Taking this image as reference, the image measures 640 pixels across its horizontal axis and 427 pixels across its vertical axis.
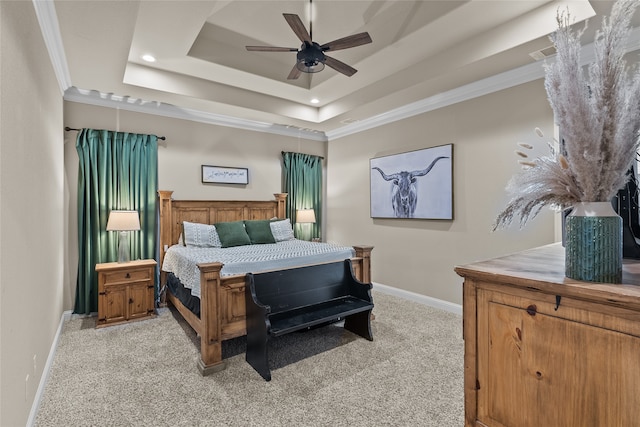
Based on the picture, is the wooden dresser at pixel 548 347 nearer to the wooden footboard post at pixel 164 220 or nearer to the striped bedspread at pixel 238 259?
the striped bedspread at pixel 238 259

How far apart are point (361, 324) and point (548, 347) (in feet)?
8.25

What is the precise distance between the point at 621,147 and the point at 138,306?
4.25 metres

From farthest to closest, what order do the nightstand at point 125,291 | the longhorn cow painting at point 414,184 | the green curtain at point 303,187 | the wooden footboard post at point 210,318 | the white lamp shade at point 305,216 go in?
1. the green curtain at point 303,187
2. the white lamp shade at point 305,216
3. the longhorn cow painting at point 414,184
4. the nightstand at point 125,291
5. the wooden footboard post at point 210,318

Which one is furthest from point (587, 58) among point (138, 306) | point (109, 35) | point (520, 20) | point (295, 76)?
point (138, 306)

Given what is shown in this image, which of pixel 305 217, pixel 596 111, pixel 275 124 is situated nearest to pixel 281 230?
pixel 305 217

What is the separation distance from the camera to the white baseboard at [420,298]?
12.6 ft

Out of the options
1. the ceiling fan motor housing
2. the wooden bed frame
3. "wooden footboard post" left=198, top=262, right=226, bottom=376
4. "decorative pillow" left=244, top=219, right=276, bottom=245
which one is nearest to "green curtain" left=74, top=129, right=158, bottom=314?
the wooden bed frame

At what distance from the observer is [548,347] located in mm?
796

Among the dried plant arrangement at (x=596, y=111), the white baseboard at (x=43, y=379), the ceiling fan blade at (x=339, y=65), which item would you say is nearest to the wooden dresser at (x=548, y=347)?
the dried plant arrangement at (x=596, y=111)

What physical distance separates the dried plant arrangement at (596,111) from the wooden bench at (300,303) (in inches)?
84.2

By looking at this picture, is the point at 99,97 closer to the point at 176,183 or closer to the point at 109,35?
the point at 176,183

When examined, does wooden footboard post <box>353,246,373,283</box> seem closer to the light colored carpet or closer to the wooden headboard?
the light colored carpet

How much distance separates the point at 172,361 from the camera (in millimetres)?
2711

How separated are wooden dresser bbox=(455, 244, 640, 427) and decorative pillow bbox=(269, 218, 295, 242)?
3.81m
